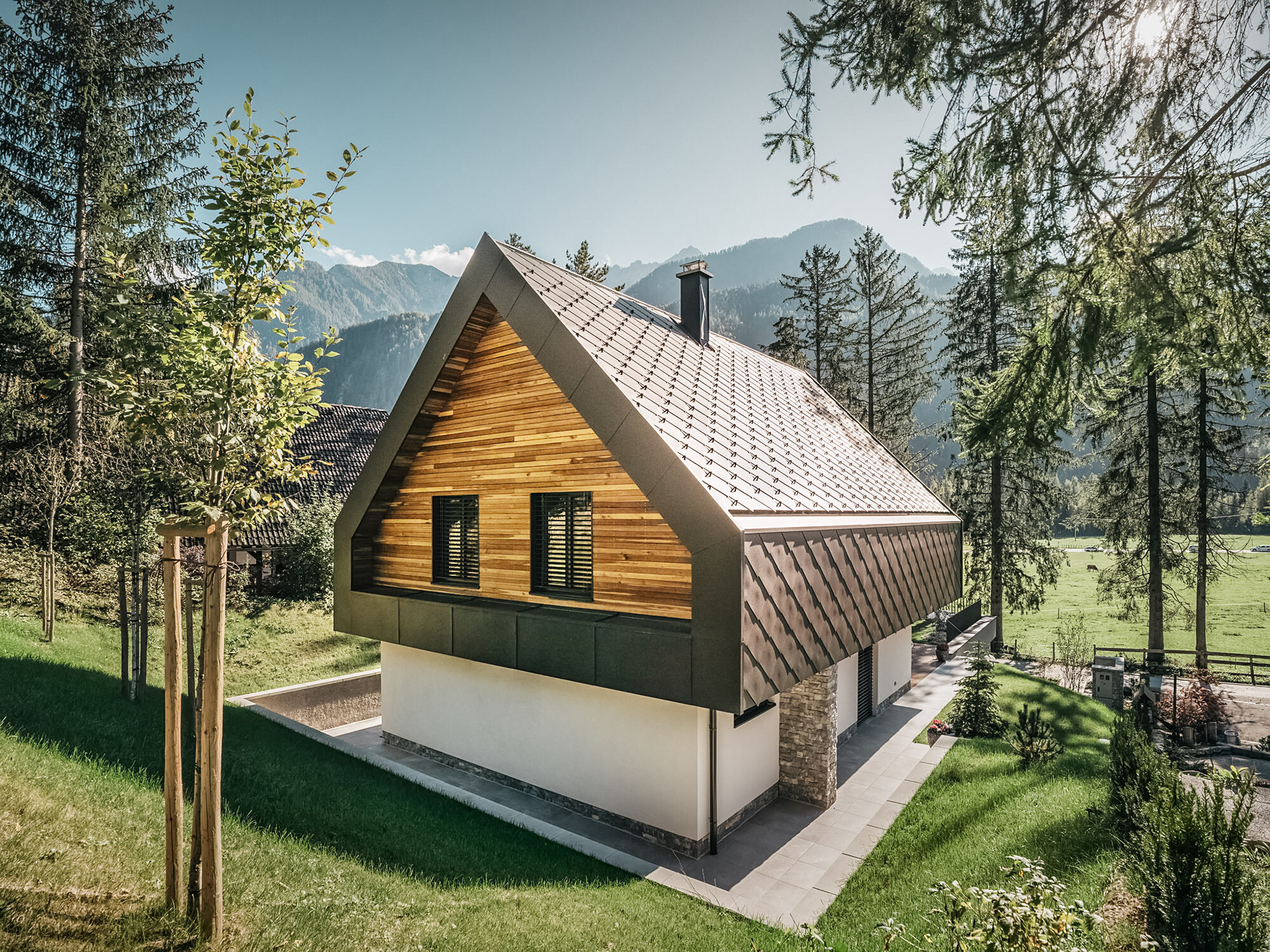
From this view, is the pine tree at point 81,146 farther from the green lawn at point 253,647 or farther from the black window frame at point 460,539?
the black window frame at point 460,539

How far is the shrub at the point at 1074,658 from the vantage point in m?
17.0

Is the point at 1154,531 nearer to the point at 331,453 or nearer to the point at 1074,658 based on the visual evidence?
the point at 1074,658

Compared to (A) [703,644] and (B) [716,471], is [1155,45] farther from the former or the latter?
(A) [703,644]

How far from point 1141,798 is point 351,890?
7.49 meters

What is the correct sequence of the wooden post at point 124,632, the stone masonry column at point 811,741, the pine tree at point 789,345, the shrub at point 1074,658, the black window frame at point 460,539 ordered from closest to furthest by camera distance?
the stone masonry column at point 811,741
the wooden post at point 124,632
the black window frame at point 460,539
the shrub at point 1074,658
the pine tree at point 789,345

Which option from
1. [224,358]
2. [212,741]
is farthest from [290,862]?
[224,358]

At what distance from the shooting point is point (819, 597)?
717cm

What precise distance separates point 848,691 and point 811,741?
10.2 feet

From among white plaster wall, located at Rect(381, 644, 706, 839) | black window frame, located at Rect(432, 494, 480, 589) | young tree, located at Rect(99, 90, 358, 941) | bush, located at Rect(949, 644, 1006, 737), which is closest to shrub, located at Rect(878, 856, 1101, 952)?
white plaster wall, located at Rect(381, 644, 706, 839)

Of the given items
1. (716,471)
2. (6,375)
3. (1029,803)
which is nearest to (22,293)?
(6,375)

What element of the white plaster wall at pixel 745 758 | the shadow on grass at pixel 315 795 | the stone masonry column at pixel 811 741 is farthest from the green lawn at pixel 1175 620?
the shadow on grass at pixel 315 795

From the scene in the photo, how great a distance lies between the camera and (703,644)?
20.1 ft

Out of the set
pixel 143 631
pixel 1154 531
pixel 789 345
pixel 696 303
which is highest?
pixel 789 345

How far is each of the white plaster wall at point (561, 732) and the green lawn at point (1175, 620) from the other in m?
20.9
